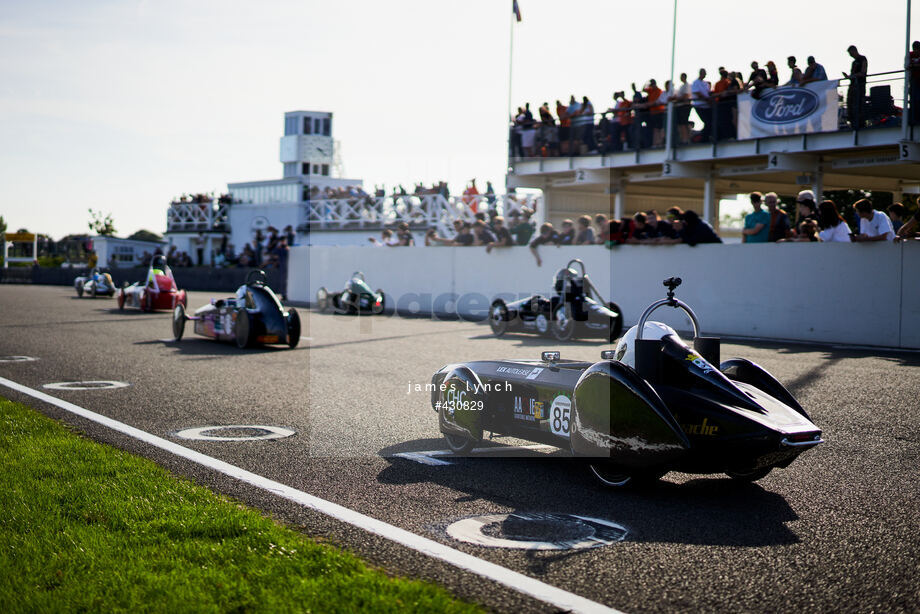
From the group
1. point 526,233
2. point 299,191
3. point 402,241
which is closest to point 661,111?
point 526,233

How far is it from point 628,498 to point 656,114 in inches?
808

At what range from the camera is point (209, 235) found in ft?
212

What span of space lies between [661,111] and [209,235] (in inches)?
1842

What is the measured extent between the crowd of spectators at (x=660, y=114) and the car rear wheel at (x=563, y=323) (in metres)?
8.63

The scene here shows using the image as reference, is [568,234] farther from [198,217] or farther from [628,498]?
[198,217]

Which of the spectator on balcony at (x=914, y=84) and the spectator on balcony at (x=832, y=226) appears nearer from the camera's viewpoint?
the spectator on balcony at (x=832, y=226)

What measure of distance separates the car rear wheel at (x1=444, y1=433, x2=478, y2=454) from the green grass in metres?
1.95

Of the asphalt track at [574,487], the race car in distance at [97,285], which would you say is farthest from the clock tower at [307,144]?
the asphalt track at [574,487]

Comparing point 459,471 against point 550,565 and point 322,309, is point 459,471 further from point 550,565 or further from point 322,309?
point 322,309

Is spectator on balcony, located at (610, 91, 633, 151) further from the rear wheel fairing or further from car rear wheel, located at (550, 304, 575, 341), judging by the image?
the rear wheel fairing

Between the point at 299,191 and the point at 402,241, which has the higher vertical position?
the point at 299,191

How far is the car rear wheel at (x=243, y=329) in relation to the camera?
553 inches

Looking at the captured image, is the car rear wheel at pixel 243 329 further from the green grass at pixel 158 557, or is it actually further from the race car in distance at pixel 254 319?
the green grass at pixel 158 557

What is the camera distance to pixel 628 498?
5207 millimetres
